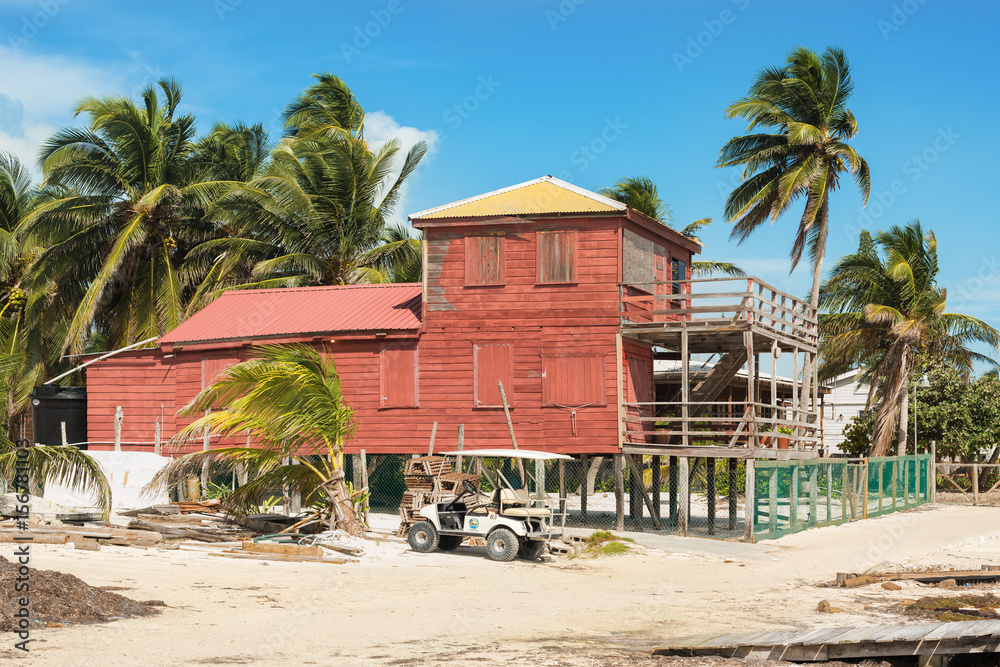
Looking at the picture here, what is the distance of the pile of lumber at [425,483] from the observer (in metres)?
20.7

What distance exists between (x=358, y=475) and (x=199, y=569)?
1063 centimetres

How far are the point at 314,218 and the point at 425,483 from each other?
1694 centimetres

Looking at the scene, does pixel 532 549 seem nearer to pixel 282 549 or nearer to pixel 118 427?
pixel 282 549

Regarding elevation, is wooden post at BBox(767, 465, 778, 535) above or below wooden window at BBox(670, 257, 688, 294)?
below

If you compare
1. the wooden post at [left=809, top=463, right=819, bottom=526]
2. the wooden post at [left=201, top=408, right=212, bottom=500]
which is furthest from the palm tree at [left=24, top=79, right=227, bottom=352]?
the wooden post at [left=809, top=463, right=819, bottom=526]

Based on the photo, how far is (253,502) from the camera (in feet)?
66.8

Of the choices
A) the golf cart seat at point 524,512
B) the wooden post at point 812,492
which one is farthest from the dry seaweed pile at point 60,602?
the wooden post at point 812,492

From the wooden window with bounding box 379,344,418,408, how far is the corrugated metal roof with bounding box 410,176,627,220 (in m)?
3.31

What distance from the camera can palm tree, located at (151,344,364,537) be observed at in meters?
18.7

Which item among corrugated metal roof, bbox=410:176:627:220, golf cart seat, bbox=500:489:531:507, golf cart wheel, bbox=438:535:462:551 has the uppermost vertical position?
corrugated metal roof, bbox=410:176:627:220

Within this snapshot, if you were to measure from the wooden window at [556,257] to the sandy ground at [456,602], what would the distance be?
685 cm

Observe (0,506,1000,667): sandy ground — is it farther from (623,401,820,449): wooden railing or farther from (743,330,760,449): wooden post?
(623,401,820,449): wooden railing

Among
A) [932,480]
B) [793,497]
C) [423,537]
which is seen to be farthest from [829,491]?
[423,537]

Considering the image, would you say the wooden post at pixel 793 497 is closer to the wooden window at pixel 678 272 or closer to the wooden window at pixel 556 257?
the wooden window at pixel 678 272
